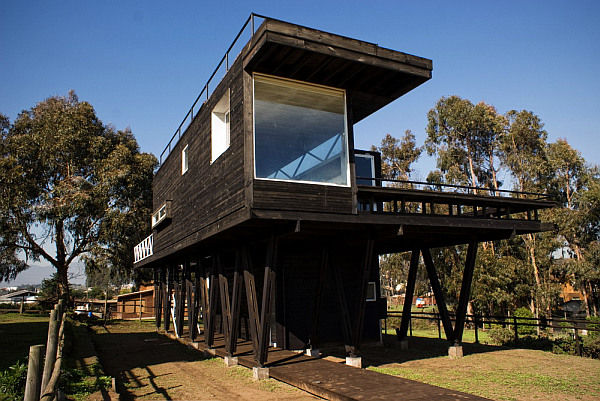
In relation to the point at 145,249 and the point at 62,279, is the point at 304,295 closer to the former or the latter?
the point at 145,249

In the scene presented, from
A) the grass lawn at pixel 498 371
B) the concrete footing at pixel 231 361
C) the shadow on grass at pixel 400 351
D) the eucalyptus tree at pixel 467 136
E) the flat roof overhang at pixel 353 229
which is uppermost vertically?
the eucalyptus tree at pixel 467 136

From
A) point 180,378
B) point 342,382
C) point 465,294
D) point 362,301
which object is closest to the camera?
point 342,382

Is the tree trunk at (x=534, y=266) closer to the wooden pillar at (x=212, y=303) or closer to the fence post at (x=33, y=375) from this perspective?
the wooden pillar at (x=212, y=303)

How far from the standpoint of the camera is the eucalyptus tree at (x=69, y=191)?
2956 centimetres

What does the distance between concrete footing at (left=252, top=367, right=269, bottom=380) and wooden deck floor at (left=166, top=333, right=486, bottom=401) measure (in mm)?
116

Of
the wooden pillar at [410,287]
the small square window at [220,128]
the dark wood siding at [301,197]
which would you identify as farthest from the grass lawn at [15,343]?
the wooden pillar at [410,287]

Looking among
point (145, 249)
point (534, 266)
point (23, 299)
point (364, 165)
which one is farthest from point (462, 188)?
point (23, 299)

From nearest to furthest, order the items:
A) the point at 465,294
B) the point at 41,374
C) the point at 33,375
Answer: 1. the point at 33,375
2. the point at 41,374
3. the point at 465,294

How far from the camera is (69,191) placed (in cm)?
3006

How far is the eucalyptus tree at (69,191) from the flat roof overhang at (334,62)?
23451mm

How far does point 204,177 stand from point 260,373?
5639 mm

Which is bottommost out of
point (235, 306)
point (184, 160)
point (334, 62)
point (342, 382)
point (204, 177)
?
point (342, 382)

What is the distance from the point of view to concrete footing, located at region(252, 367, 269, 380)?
405 inches

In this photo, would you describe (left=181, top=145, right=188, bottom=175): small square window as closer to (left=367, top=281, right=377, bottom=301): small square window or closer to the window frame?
the window frame
